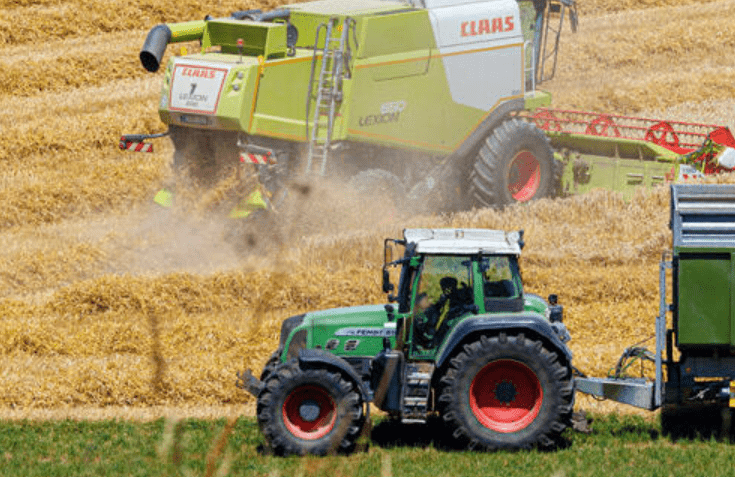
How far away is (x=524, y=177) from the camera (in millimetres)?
18031

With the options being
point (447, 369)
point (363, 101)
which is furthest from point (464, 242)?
point (363, 101)

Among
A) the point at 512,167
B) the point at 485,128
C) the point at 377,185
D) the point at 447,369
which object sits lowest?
the point at 447,369

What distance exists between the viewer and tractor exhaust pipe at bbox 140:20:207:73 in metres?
15.7

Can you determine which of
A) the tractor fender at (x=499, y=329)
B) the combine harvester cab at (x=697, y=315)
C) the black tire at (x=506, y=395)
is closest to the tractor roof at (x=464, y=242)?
the tractor fender at (x=499, y=329)

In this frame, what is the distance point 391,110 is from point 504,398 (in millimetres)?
7063

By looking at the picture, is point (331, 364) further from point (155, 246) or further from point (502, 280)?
point (155, 246)

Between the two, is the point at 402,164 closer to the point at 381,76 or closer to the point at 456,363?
the point at 381,76

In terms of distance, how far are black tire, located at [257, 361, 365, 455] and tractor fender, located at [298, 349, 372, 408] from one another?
0.05 meters

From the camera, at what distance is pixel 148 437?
34.6 ft

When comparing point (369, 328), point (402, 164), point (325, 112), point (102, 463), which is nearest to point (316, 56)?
point (325, 112)

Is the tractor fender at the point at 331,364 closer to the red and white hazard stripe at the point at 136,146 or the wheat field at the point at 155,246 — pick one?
the wheat field at the point at 155,246

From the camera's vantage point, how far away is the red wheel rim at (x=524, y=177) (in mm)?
17875

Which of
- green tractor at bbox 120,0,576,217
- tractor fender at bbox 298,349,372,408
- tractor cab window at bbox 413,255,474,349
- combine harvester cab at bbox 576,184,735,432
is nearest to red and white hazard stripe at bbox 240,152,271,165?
green tractor at bbox 120,0,576,217

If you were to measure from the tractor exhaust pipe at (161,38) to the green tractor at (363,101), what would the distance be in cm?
2
